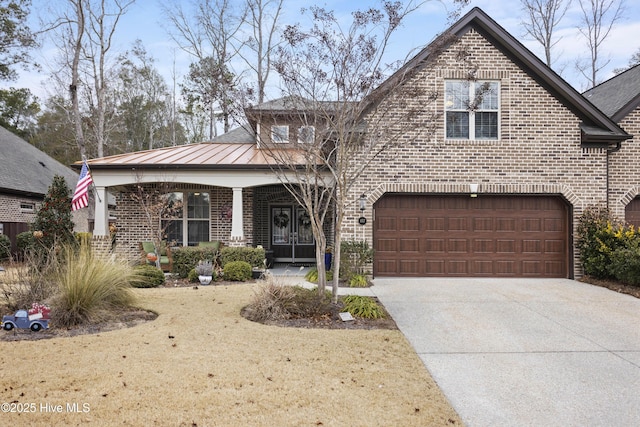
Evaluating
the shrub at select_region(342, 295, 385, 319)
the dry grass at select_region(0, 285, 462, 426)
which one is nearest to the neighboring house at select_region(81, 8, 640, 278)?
the shrub at select_region(342, 295, 385, 319)

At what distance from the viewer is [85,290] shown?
6.36m

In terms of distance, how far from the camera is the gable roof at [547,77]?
10.8 metres

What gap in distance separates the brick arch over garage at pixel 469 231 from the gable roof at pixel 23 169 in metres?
16.0

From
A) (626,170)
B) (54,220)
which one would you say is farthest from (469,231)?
(54,220)

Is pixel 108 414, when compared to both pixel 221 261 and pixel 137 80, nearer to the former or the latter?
pixel 221 261

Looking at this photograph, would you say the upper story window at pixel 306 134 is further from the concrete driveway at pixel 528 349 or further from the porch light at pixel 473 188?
the porch light at pixel 473 188

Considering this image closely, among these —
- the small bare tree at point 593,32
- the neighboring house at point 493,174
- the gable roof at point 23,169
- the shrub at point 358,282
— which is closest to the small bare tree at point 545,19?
the small bare tree at point 593,32

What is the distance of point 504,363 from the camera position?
4953 mm

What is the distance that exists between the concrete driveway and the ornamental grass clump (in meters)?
4.68

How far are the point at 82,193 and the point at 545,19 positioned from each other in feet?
83.8

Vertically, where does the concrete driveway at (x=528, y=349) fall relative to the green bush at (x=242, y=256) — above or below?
below

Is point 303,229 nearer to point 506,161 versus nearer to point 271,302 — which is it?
point 506,161

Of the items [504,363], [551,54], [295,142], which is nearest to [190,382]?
[504,363]

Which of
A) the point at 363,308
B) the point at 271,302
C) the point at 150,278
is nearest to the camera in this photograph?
the point at 271,302
